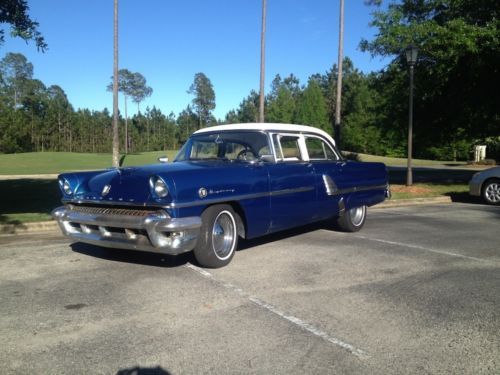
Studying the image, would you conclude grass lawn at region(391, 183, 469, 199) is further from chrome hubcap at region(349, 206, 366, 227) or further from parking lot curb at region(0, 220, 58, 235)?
parking lot curb at region(0, 220, 58, 235)

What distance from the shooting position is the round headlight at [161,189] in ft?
16.2

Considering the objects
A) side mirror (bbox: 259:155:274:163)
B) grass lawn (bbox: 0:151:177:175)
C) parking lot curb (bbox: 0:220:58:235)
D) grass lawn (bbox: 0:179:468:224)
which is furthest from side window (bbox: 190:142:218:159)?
grass lawn (bbox: 0:151:177:175)

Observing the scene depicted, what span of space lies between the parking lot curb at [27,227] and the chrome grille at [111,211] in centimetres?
311

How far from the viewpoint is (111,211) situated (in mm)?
5359

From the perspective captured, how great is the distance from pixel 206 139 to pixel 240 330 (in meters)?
3.54

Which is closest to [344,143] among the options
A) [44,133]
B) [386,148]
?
[386,148]

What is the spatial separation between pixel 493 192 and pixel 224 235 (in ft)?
32.3

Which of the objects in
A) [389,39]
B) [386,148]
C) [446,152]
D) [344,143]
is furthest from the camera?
[344,143]

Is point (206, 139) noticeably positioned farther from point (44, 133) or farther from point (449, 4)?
point (44, 133)

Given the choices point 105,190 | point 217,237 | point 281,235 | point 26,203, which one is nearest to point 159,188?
point 105,190

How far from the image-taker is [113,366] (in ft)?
10.5

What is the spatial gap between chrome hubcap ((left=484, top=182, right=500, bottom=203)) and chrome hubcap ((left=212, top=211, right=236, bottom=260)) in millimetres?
9669

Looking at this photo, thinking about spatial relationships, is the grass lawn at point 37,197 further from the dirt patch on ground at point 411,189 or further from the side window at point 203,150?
the side window at point 203,150

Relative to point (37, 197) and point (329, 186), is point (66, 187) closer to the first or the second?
point (329, 186)
